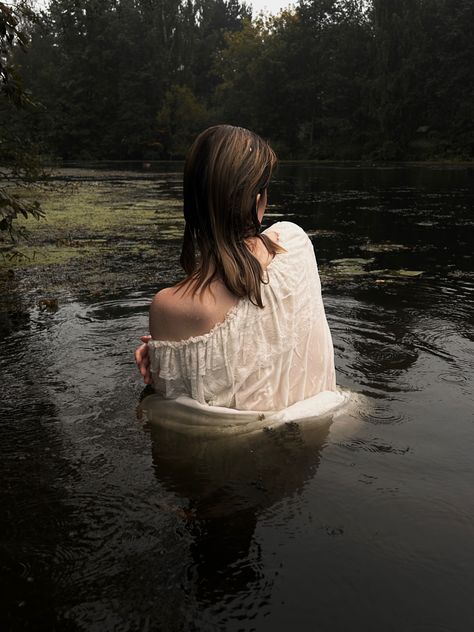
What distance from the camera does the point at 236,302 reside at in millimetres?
2508

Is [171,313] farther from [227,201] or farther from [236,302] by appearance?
[227,201]

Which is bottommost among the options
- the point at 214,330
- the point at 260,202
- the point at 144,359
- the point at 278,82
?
the point at 144,359

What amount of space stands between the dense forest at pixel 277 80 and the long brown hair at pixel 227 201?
38349mm

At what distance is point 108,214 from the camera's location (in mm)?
12039

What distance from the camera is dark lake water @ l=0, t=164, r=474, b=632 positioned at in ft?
5.59

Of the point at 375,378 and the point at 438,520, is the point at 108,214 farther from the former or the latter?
the point at 438,520

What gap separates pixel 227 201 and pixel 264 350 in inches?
26.8

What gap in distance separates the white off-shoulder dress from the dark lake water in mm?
197

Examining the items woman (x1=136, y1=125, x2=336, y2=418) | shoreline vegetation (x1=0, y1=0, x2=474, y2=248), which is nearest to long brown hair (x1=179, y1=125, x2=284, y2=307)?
woman (x1=136, y1=125, x2=336, y2=418)

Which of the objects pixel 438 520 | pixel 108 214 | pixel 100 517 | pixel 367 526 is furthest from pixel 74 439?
pixel 108 214

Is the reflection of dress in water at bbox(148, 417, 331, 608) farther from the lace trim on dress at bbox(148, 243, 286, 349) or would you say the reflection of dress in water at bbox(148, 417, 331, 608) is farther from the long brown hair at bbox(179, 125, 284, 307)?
the long brown hair at bbox(179, 125, 284, 307)

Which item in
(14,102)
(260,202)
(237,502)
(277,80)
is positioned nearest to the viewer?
(237,502)

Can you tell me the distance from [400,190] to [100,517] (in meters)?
17.5

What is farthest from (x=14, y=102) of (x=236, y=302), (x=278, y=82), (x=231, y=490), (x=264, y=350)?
(x=278, y=82)
